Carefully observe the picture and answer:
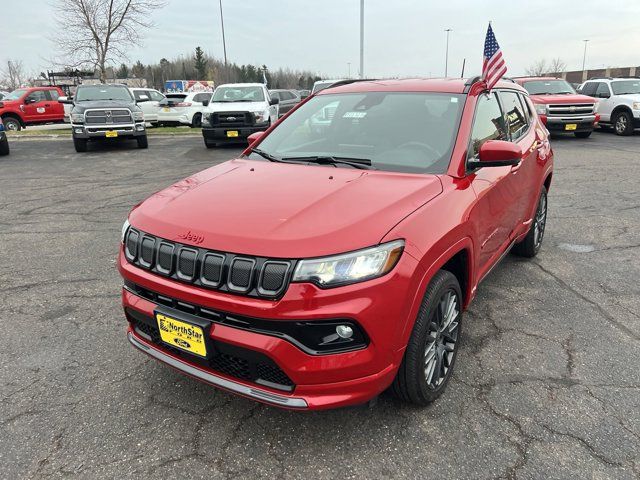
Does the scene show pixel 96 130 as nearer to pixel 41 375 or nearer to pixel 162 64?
pixel 41 375

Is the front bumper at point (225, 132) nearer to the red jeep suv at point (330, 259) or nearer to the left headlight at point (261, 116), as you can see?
the left headlight at point (261, 116)

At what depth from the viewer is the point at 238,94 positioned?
14.6 m

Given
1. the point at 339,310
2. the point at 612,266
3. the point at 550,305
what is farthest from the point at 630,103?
the point at 339,310

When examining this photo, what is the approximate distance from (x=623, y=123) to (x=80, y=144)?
17.3 m

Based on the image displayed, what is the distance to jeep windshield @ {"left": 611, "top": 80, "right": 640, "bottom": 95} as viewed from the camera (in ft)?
52.2

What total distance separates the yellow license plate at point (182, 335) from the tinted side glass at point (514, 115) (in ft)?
10.1

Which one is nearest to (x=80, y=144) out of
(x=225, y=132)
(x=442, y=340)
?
(x=225, y=132)

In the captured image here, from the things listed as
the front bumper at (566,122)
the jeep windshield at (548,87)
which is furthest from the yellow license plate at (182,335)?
the jeep windshield at (548,87)

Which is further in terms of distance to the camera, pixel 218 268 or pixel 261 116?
pixel 261 116

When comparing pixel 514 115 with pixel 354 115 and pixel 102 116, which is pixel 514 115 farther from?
pixel 102 116

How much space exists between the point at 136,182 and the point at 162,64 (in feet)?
288

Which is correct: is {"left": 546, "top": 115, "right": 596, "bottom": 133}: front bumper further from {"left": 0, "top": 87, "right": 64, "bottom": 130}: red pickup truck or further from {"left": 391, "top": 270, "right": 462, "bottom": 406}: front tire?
{"left": 0, "top": 87, "right": 64, "bottom": 130}: red pickup truck

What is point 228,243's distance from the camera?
2141 millimetres

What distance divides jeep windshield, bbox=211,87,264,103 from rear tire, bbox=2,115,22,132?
11.2 metres
